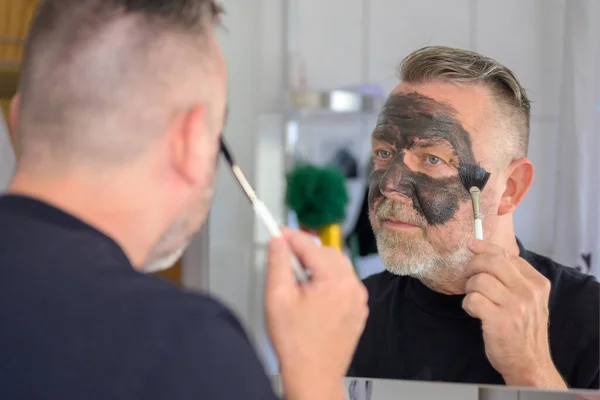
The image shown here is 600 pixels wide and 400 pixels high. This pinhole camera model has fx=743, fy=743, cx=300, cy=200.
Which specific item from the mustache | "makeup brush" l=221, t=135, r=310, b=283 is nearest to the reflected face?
the mustache

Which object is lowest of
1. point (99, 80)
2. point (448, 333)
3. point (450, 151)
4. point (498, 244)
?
point (448, 333)

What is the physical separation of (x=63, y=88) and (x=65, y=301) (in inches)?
7.9

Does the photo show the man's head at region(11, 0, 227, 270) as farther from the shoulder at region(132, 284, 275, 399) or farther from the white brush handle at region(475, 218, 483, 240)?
the white brush handle at region(475, 218, 483, 240)

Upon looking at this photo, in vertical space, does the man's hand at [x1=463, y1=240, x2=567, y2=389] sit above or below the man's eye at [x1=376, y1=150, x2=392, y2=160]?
below

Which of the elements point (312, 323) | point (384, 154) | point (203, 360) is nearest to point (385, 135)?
point (384, 154)

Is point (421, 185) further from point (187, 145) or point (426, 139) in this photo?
point (187, 145)

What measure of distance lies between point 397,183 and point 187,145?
0.35 meters

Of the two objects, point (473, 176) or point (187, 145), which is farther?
point (473, 176)

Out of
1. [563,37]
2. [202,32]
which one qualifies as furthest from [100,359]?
[563,37]

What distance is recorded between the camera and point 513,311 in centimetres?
86

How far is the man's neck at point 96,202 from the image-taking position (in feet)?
1.92

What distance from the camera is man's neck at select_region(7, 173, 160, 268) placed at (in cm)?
59

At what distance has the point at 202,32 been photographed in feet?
2.20

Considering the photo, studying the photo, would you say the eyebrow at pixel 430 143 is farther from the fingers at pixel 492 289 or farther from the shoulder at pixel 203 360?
the shoulder at pixel 203 360
